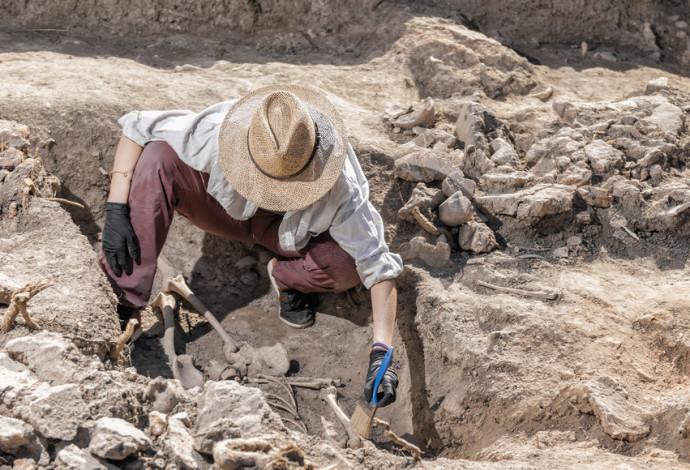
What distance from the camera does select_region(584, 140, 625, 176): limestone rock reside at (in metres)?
4.06

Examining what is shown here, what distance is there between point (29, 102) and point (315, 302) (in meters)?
2.24

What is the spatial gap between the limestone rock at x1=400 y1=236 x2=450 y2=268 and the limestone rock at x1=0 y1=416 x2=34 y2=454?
2.32 meters

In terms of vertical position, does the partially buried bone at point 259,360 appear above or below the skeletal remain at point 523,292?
below

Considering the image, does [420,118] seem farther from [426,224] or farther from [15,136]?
[15,136]

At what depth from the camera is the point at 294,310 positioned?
4.01 m

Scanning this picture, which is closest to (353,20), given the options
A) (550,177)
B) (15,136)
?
(550,177)

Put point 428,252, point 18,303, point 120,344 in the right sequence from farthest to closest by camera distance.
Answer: point 428,252
point 120,344
point 18,303

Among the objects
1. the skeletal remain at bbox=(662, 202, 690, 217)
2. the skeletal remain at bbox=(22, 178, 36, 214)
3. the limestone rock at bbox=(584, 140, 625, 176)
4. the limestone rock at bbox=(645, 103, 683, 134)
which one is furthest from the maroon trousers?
the limestone rock at bbox=(645, 103, 683, 134)

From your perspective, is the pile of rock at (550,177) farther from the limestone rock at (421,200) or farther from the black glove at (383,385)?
the black glove at (383,385)

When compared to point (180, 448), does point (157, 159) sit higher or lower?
higher

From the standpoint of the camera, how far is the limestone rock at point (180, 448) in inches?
84.6

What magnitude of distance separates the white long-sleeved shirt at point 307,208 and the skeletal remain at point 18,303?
105 centimetres

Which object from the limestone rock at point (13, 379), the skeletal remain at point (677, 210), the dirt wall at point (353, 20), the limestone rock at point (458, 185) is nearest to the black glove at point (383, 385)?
the limestone rock at point (458, 185)

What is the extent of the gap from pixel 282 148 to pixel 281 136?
0.08 metres
